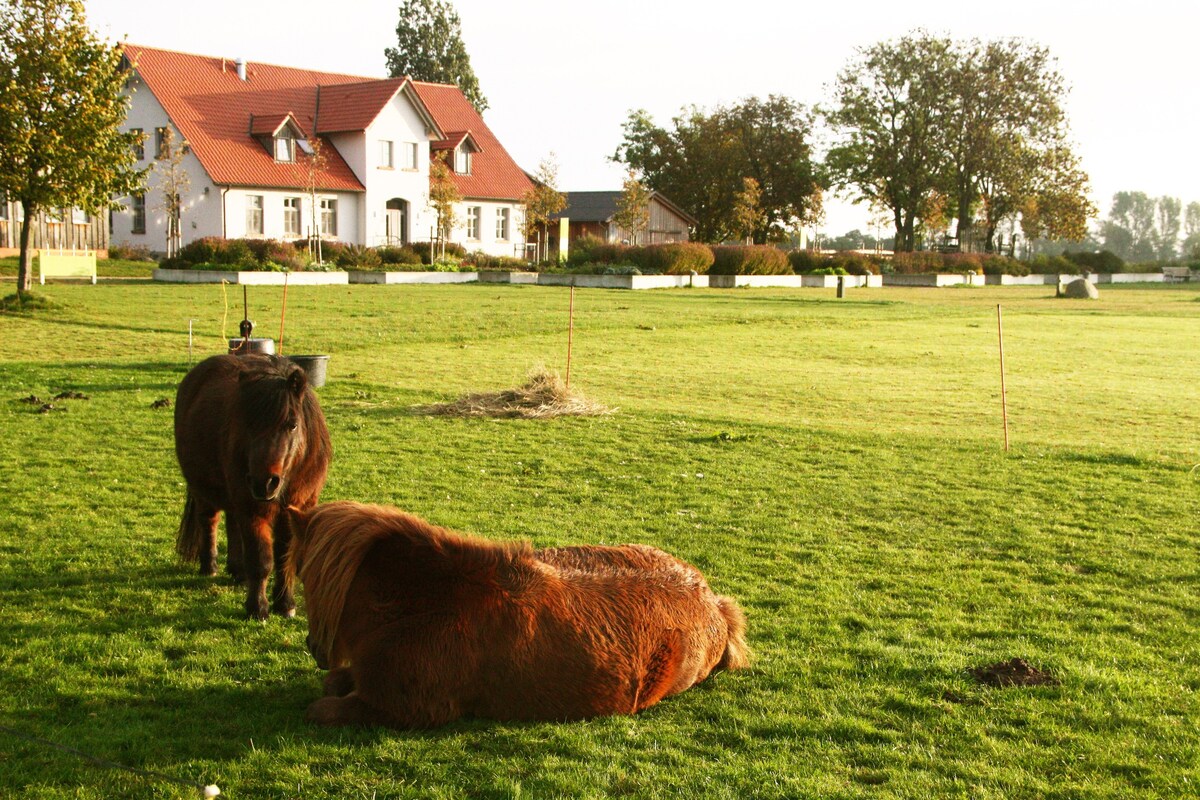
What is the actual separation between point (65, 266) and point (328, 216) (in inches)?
765

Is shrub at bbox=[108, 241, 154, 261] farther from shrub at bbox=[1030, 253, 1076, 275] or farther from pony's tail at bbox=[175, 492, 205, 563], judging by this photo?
shrub at bbox=[1030, 253, 1076, 275]

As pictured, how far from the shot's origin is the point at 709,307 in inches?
1368

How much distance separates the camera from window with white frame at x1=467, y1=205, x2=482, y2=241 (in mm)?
60281

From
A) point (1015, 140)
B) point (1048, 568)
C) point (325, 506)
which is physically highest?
point (1015, 140)

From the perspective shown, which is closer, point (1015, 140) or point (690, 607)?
point (690, 607)

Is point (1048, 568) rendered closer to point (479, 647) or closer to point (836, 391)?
point (479, 647)

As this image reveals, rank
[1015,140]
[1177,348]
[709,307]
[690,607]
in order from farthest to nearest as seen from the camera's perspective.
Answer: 1. [1015,140]
2. [709,307]
3. [1177,348]
4. [690,607]

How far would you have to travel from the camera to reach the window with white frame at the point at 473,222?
60.3 m

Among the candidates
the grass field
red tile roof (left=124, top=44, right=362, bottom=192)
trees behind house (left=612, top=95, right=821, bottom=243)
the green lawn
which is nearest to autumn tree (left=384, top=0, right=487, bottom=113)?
trees behind house (left=612, top=95, right=821, bottom=243)

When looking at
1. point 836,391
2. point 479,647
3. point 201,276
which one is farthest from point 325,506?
point 201,276

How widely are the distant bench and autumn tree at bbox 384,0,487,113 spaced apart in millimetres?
55590

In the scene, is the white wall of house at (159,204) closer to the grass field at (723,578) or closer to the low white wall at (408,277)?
the low white wall at (408,277)

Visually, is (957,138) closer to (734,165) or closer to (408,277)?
(734,165)

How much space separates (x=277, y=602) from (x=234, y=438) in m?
0.94
